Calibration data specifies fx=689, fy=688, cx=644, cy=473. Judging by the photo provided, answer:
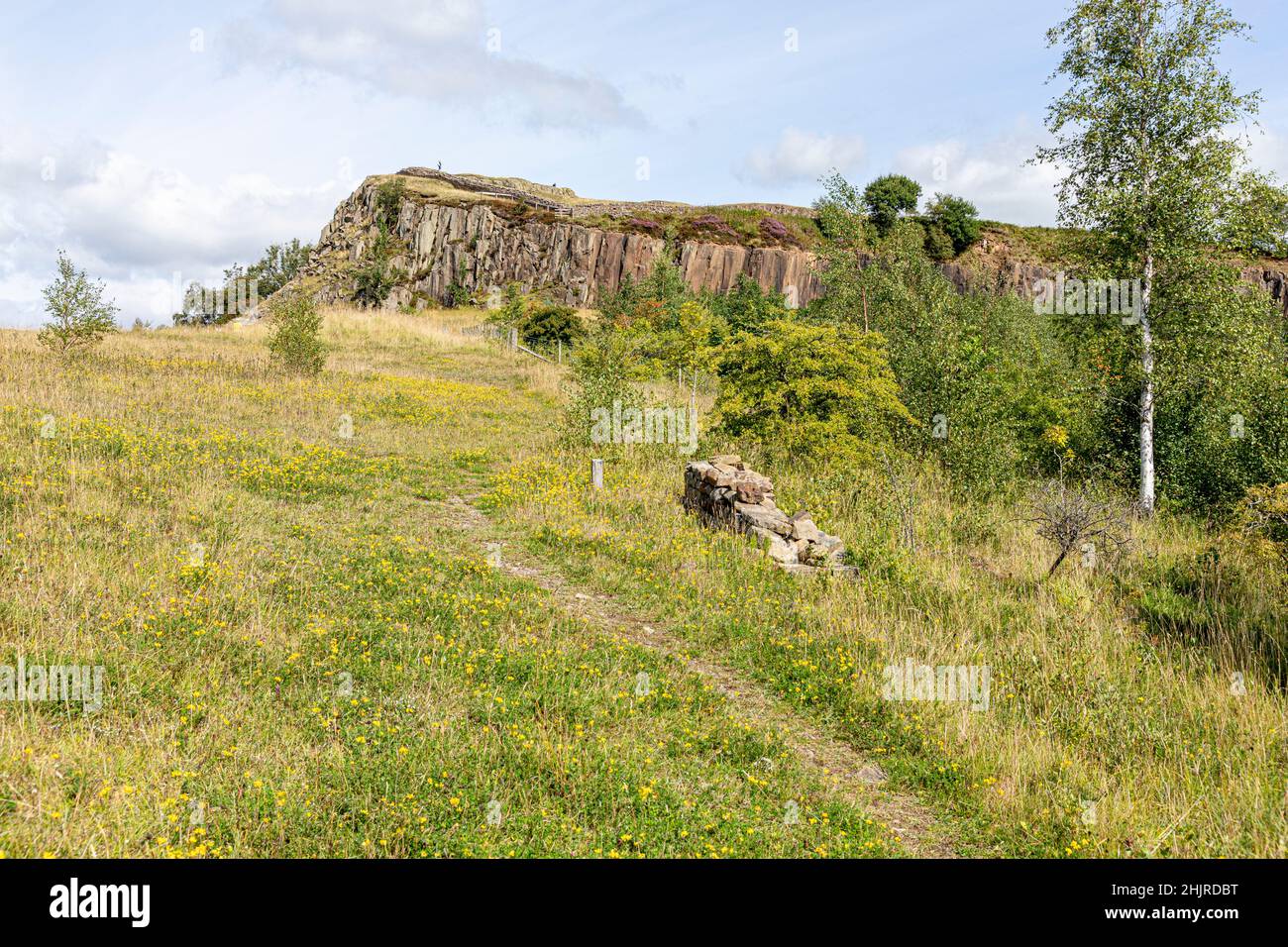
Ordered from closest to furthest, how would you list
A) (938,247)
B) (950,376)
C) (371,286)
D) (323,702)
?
1. (323,702)
2. (950,376)
3. (371,286)
4. (938,247)

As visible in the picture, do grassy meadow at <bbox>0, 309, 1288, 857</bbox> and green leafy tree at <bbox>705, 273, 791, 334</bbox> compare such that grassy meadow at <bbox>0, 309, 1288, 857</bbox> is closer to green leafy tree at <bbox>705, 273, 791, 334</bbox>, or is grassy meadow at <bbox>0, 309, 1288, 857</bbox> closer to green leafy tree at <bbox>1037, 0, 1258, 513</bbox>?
green leafy tree at <bbox>1037, 0, 1258, 513</bbox>

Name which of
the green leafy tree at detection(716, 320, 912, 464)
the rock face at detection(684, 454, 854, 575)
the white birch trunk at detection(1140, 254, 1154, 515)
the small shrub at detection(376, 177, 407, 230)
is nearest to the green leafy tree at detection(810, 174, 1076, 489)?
the green leafy tree at detection(716, 320, 912, 464)

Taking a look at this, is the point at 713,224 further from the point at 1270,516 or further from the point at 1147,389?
the point at 1270,516

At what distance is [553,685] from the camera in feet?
24.0

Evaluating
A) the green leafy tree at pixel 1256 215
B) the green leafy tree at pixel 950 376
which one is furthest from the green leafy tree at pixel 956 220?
the green leafy tree at pixel 1256 215

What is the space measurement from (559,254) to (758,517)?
3008 inches

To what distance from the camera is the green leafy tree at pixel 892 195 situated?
96.1 meters

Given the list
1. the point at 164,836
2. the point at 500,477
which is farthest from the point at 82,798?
the point at 500,477

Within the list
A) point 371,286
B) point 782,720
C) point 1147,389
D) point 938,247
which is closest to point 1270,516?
point 782,720

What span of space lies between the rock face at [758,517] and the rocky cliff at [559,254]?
65530 mm

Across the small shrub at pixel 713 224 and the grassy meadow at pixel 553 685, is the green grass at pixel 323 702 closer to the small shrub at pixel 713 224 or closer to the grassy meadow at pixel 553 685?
the grassy meadow at pixel 553 685

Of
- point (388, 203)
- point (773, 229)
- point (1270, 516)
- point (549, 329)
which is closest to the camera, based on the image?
point (1270, 516)

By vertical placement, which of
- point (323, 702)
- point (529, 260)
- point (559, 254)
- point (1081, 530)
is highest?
point (559, 254)
